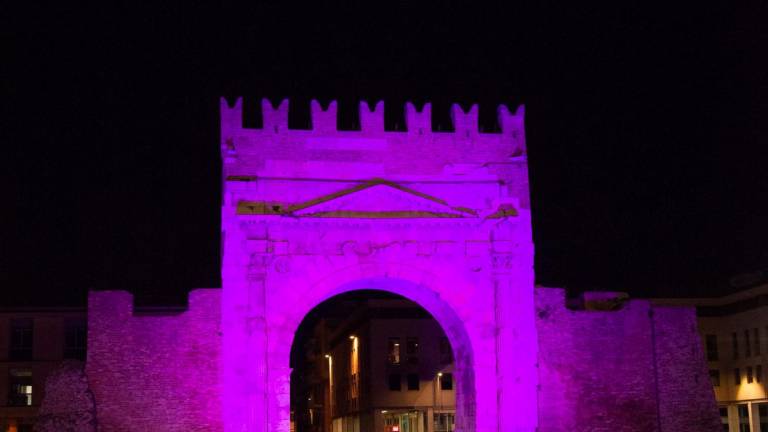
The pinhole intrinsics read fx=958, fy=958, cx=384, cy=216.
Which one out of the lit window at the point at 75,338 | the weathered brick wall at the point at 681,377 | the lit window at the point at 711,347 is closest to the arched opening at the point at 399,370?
the lit window at the point at 75,338

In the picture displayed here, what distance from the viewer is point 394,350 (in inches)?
2205

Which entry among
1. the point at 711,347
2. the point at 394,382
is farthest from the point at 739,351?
the point at 394,382

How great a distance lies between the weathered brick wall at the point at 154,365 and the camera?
1029 inches

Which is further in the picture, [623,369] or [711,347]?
[711,347]

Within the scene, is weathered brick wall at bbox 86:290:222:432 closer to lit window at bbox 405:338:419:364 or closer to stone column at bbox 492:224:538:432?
stone column at bbox 492:224:538:432

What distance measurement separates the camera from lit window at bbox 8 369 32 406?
5106 cm

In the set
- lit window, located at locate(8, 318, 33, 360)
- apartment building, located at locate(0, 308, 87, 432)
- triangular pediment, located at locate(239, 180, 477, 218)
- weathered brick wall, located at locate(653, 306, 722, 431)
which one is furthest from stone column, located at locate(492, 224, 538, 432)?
lit window, located at locate(8, 318, 33, 360)

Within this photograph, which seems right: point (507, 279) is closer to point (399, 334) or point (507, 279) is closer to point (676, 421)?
point (676, 421)

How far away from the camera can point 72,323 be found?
173ft

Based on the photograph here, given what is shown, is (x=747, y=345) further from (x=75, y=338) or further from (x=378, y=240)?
(x=75, y=338)

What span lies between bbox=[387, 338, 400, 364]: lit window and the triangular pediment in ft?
97.2

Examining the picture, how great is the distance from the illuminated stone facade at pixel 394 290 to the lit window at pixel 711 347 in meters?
32.6

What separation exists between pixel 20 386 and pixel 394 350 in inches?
814

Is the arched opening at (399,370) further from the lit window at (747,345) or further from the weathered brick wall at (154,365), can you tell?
the weathered brick wall at (154,365)
